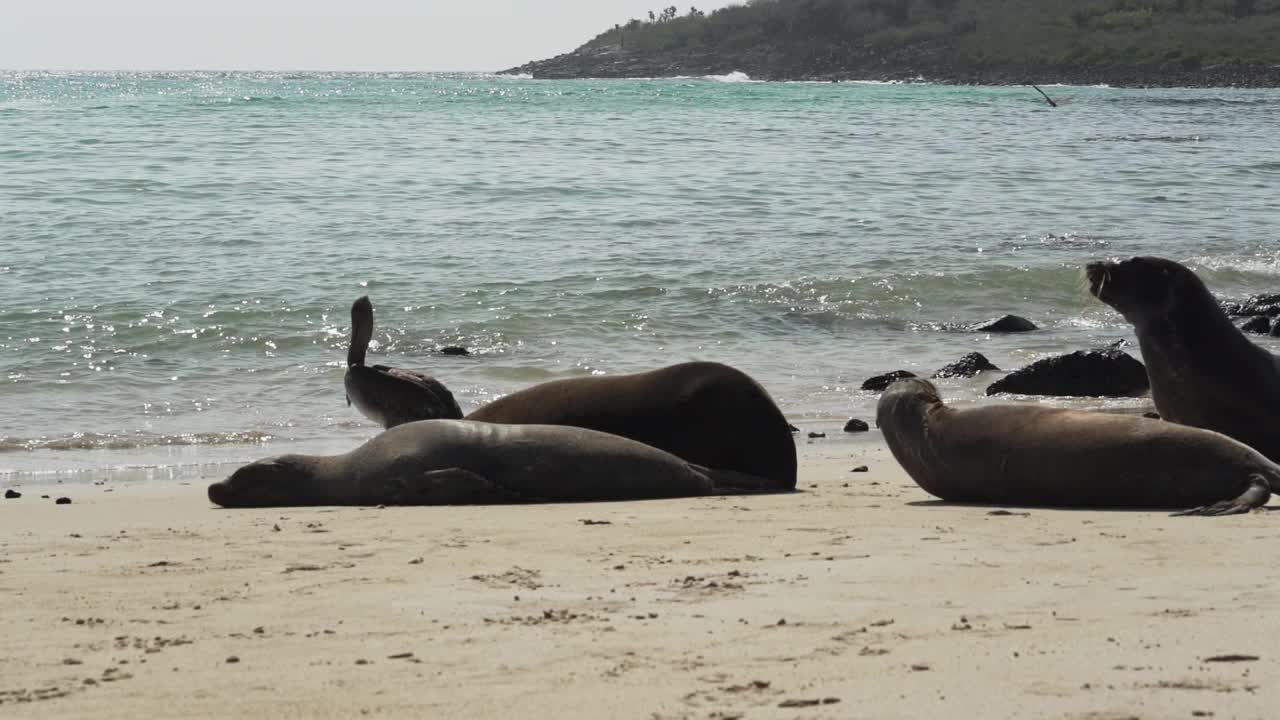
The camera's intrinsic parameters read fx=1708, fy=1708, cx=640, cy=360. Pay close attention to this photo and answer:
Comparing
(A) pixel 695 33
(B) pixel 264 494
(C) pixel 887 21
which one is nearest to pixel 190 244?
(B) pixel 264 494

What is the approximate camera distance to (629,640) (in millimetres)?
4133

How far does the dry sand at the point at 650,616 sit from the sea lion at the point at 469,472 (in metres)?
0.56

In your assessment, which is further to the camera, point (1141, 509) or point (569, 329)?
point (569, 329)

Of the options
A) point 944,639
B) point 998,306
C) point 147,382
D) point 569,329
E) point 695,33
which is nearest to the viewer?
point 944,639

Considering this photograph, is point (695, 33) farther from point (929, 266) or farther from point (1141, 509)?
point (1141, 509)

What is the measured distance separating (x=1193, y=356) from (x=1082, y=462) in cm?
148

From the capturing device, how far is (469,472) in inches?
281

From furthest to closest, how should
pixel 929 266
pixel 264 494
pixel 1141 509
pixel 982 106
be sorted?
pixel 982 106 < pixel 929 266 < pixel 264 494 < pixel 1141 509

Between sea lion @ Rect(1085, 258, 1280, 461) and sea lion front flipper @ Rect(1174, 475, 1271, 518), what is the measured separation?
48.5 inches

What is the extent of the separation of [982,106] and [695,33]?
73.0m

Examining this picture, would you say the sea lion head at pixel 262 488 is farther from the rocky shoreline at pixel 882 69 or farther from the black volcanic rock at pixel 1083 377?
the rocky shoreline at pixel 882 69

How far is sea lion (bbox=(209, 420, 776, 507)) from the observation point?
7.18 m

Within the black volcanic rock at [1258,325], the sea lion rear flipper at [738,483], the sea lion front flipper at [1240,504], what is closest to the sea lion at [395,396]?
the sea lion rear flipper at [738,483]

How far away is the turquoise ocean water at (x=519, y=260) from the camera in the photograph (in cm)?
1170
